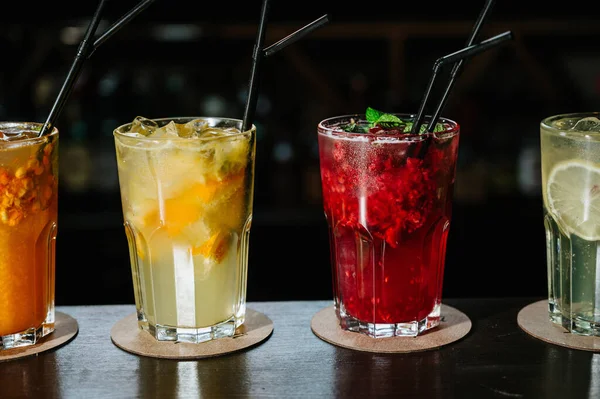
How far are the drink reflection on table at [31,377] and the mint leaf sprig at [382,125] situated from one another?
2.09ft

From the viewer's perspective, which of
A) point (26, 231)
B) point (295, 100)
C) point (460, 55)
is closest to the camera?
point (460, 55)

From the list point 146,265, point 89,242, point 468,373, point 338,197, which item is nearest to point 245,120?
point 338,197

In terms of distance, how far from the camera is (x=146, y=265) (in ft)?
4.77

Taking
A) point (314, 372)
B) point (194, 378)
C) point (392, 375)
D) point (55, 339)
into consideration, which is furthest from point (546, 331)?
point (55, 339)

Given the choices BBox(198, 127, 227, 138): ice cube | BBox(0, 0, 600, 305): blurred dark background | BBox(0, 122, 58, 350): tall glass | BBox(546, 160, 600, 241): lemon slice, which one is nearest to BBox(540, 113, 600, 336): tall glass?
BBox(546, 160, 600, 241): lemon slice

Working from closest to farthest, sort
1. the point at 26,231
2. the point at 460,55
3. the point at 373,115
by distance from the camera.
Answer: the point at 460,55, the point at 26,231, the point at 373,115

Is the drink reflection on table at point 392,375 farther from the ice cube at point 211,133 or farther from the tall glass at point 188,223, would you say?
the ice cube at point 211,133

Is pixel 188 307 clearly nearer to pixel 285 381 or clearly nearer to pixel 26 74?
pixel 285 381

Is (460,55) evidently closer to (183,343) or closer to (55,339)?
(183,343)

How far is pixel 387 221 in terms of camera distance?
1396 millimetres

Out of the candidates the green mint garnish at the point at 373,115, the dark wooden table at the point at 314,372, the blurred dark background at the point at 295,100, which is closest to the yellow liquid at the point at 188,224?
the dark wooden table at the point at 314,372

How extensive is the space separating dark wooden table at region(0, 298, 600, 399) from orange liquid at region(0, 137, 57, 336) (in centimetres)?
9

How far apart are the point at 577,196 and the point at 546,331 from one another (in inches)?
9.7

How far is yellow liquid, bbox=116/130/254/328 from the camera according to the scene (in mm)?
1355
